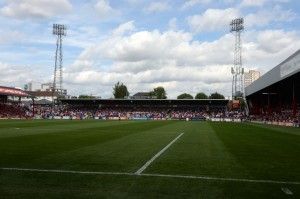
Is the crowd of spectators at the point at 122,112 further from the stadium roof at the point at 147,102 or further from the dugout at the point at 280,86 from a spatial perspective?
the dugout at the point at 280,86

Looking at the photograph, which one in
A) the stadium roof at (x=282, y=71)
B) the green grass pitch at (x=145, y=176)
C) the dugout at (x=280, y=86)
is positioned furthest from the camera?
the dugout at (x=280, y=86)

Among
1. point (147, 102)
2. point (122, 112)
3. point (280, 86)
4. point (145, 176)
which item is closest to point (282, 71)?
point (280, 86)

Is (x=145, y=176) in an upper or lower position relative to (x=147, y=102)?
lower

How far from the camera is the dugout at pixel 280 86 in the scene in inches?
1706

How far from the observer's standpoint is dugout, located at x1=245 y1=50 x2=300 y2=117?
4334cm

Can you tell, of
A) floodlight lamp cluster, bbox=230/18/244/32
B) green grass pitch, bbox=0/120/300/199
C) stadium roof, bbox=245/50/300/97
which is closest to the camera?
green grass pitch, bbox=0/120/300/199

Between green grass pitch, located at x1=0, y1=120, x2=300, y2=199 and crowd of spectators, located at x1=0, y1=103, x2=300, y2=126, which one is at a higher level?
crowd of spectators, located at x1=0, y1=103, x2=300, y2=126

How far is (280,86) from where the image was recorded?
209 feet

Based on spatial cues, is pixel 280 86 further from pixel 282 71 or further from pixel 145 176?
pixel 145 176

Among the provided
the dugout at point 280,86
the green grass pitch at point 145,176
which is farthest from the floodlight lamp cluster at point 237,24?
the green grass pitch at point 145,176

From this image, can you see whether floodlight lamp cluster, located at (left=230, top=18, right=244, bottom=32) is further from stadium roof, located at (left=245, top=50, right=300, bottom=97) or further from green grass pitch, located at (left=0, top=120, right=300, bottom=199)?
green grass pitch, located at (left=0, top=120, right=300, bottom=199)

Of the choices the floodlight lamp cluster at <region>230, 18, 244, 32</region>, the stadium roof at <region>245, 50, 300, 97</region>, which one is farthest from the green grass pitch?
the floodlight lamp cluster at <region>230, 18, 244, 32</region>

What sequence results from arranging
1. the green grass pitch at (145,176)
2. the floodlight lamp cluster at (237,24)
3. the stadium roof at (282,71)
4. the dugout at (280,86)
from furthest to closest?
the floodlight lamp cluster at (237,24), the dugout at (280,86), the stadium roof at (282,71), the green grass pitch at (145,176)

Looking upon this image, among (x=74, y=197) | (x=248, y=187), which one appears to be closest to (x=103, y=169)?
(x=74, y=197)
